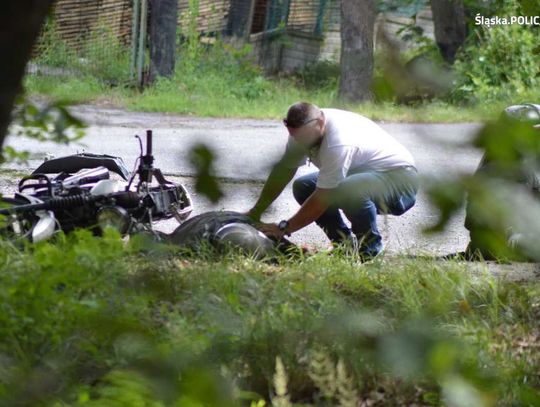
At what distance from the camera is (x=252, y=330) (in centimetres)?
201

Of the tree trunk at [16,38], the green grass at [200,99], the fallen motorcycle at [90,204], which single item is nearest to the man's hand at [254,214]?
the tree trunk at [16,38]

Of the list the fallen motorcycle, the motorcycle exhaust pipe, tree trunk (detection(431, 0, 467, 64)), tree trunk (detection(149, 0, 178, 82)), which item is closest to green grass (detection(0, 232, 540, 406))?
the fallen motorcycle

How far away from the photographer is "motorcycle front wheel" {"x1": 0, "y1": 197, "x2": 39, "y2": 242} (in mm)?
5238

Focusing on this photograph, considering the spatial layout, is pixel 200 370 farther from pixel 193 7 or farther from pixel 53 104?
pixel 193 7

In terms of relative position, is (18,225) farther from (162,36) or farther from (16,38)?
(162,36)

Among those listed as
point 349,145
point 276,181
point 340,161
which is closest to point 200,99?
point 349,145

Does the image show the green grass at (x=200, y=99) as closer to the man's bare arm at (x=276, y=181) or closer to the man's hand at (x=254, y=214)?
the man's hand at (x=254, y=214)

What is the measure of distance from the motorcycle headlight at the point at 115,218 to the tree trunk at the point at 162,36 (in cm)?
1058

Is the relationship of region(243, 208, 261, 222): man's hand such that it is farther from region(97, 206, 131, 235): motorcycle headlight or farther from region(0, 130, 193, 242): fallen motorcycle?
region(97, 206, 131, 235): motorcycle headlight

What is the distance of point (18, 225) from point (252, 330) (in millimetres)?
3708

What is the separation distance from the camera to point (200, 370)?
5.00 feet

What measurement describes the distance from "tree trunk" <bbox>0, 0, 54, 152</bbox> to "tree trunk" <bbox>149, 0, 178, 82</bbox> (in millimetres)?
15104

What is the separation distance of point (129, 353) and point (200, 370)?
0.24 m

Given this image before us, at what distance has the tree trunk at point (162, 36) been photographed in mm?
16156
